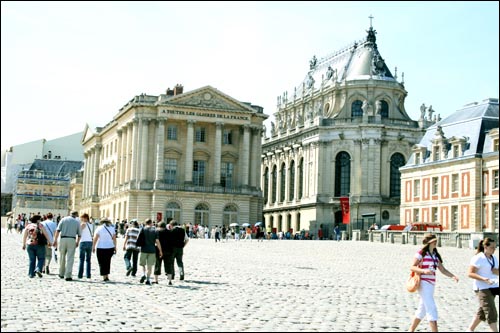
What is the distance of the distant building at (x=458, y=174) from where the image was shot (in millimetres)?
55469

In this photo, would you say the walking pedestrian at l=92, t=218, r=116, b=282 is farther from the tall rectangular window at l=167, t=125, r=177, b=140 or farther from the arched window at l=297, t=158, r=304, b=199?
the arched window at l=297, t=158, r=304, b=199

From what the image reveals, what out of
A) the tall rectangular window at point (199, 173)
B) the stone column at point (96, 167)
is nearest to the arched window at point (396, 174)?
the tall rectangular window at point (199, 173)

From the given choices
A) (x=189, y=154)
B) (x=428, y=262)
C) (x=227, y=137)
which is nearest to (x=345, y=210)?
(x=227, y=137)

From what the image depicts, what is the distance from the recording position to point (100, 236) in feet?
69.1

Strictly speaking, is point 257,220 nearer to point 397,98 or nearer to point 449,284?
point 397,98

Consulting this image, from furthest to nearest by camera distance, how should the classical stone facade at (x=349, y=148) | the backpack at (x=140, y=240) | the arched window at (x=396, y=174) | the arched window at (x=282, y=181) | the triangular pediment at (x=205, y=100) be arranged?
the arched window at (x=282, y=181)
the arched window at (x=396, y=174)
the classical stone facade at (x=349, y=148)
the triangular pediment at (x=205, y=100)
the backpack at (x=140, y=240)

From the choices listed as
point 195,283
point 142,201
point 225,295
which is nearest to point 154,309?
point 225,295

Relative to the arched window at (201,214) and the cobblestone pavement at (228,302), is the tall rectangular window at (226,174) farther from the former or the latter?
the cobblestone pavement at (228,302)

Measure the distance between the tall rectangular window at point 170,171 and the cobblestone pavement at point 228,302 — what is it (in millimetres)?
55321

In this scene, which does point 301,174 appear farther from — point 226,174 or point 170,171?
point 170,171

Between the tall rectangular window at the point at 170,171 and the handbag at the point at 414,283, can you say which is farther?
the tall rectangular window at the point at 170,171

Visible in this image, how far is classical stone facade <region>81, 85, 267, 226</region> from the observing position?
8019 cm

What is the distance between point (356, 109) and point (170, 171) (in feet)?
73.9

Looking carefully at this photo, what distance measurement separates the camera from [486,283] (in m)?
11.7
